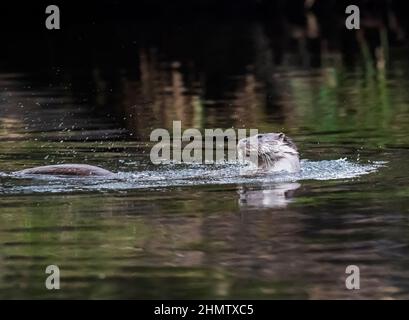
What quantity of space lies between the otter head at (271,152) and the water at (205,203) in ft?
0.69

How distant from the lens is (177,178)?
14.0 meters

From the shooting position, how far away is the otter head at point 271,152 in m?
14.2

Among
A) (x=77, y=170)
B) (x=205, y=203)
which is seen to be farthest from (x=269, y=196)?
(x=77, y=170)

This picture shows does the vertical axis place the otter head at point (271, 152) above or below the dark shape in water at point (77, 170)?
above

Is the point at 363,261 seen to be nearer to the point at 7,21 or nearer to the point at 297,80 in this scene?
the point at 297,80

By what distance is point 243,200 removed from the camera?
12.5 meters

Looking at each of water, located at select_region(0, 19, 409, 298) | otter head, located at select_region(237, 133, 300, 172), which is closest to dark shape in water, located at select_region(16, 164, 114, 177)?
water, located at select_region(0, 19, 409, 298)

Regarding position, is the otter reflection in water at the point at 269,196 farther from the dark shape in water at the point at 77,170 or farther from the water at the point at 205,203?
the dark shape in water at the point at 77,170

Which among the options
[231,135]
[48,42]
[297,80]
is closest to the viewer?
[231,135]

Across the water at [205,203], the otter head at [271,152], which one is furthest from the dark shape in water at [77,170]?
the otter head at [271,152]

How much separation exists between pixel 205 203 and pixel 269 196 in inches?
27.5

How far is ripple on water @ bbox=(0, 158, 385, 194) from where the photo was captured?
1339 centimetres

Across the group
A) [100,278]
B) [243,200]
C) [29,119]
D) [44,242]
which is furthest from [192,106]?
[100,278]
